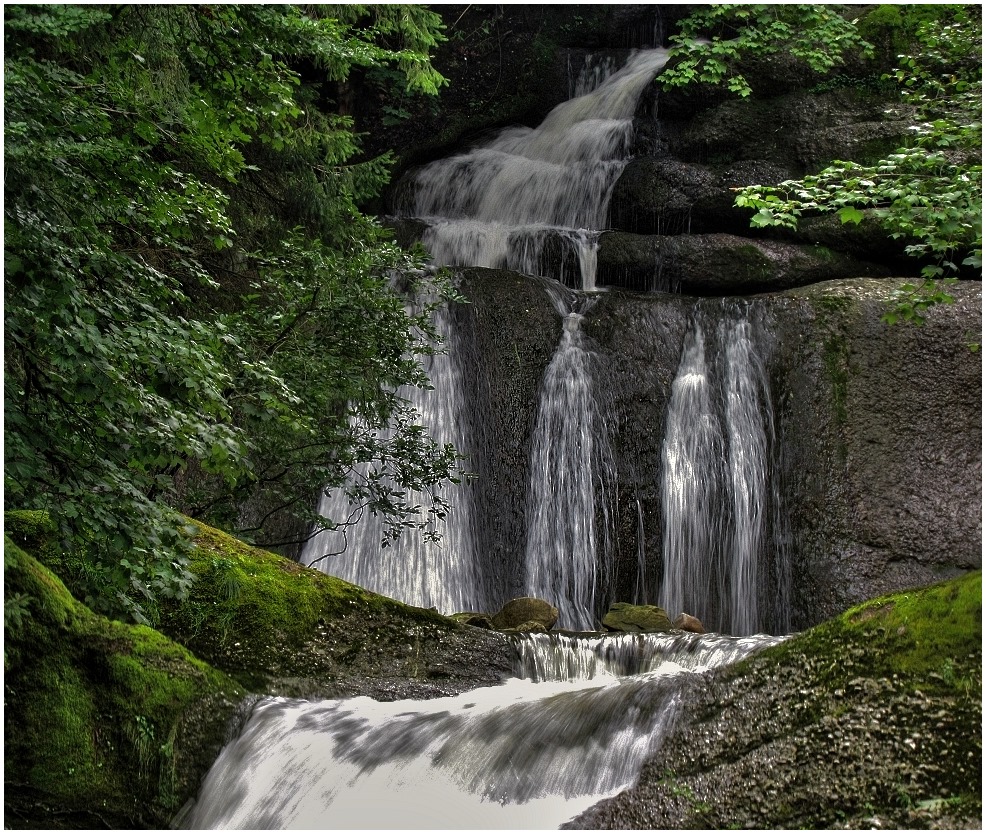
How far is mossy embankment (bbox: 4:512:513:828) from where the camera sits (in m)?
5.06

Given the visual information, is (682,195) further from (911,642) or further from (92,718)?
(92,718)

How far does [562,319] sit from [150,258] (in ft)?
17.0

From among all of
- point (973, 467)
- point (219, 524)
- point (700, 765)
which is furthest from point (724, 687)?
point (973, 467)

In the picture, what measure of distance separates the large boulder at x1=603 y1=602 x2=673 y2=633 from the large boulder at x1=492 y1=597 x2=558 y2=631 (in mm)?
626

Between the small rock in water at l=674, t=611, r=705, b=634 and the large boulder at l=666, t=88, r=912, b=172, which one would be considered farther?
the large boulder at l=666, t=88, r=912, b=172

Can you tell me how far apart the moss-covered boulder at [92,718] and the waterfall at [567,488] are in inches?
247

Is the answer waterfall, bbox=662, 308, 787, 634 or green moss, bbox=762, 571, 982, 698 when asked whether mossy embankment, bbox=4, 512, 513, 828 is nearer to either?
green moss, bbox=762, 571, 982, 698

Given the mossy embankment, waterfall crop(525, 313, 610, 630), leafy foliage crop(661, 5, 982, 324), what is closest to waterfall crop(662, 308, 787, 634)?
waterfall crop(525, 313, 610, 630)

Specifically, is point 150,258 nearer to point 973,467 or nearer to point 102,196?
point 102,196

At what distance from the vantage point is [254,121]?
17.6 ft

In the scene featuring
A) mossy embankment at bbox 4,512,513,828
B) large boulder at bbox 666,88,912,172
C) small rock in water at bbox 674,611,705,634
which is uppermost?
large boulder at bbox 666,88,912,172

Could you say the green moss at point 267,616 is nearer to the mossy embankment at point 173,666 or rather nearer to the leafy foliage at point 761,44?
the mossy embankment at point 173,666

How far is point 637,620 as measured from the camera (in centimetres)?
Result: 962

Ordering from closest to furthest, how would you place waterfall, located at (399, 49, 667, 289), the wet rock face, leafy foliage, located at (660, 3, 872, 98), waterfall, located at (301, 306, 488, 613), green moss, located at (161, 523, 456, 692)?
green moss, located at (161, 523, 456, 692) → the wet rock face → waterfall, located at (301, 306, 488, 613) → leafy foliage, located at (660, 3, 872, 98) → waterfall, located at (399, 49, 667, 289)
